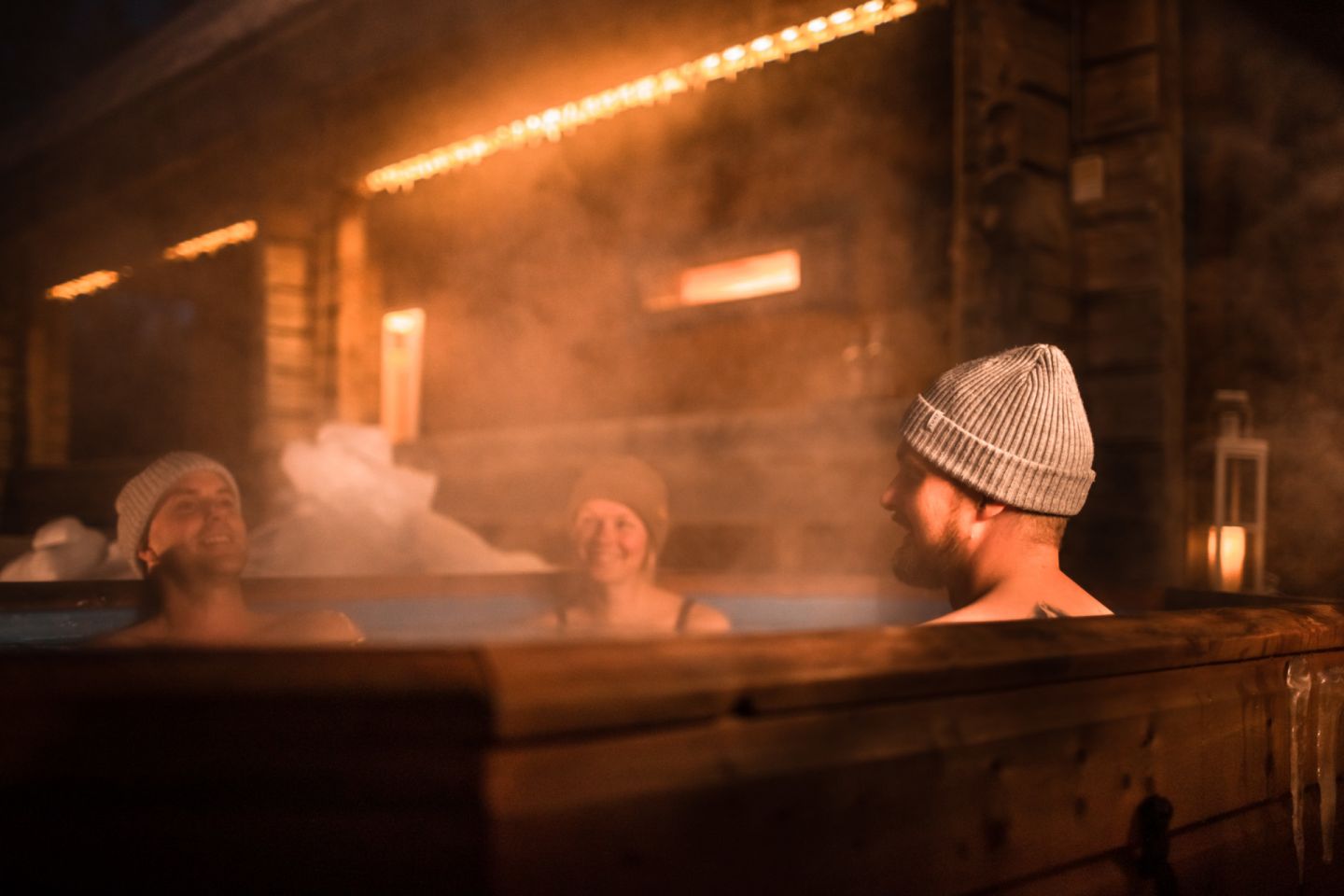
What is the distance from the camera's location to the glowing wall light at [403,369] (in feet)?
27.4

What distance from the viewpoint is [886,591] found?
10.8ft

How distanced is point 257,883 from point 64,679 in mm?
257

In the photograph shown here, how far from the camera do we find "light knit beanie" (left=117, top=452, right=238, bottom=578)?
8.88 ft

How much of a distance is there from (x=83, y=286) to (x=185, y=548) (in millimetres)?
9057

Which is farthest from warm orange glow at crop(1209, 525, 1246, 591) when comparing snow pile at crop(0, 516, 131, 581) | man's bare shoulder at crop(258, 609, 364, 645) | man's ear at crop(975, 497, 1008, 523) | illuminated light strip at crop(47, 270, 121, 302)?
illuminated light strip at crop(47, 270, 121, 302)

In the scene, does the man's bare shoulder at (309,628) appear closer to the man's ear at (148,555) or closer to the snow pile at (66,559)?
the man's ear at (148,555)

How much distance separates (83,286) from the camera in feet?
33.5

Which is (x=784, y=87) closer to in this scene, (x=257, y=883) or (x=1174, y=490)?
(x=1174, y=490)

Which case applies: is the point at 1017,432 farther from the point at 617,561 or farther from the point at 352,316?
the point at 352,316

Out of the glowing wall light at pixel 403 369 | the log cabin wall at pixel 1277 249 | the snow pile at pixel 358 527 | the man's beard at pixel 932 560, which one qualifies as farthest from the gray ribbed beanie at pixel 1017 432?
the glowing wall light at pixel 403 369

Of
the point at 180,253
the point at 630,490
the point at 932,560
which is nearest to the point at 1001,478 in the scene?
the point at 932,560

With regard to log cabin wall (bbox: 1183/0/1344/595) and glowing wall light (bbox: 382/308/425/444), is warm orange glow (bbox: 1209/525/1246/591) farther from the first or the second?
glowing wall light (bbox: 382/308/425/444)

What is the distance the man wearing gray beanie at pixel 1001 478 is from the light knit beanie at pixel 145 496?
1.99 m

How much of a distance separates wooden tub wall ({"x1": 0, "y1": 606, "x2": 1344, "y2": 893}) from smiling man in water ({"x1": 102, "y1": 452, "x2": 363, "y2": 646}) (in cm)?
184
